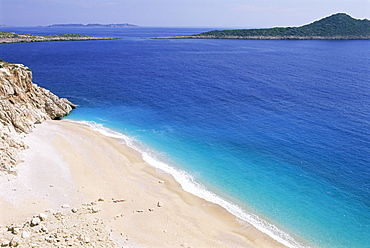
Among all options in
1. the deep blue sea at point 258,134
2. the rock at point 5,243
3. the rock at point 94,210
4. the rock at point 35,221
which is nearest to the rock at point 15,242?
the rock at point 5,243

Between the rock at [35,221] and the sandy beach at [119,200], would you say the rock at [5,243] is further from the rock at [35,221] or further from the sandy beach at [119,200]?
the rock at [35,221]

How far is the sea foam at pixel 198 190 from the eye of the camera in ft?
91.1

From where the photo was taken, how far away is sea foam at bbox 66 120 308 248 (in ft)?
91.1


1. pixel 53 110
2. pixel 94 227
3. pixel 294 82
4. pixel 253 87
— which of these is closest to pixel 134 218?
pixel 94 227

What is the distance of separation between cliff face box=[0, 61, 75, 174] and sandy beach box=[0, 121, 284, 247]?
1.82m

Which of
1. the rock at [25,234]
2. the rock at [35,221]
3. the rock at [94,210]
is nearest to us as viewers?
the rock at [25,234]

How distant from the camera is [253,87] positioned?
79250 mm

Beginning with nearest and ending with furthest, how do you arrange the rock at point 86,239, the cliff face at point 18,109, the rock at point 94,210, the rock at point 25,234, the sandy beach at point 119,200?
the rock at point 86,239
the rock at point 25,234
the sandy beach at point 119,200
the rock at point 94,210
the cliff face at point 18,109

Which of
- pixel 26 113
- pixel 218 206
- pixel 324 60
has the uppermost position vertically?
pixel 324 60

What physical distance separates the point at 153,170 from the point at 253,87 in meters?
48.8

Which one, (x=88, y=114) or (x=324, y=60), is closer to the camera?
(x=88, y=114)

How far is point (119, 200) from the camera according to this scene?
3117 cm

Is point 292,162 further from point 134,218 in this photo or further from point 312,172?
point 134,218

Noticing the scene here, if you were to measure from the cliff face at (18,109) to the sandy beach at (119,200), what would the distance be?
182 cm
